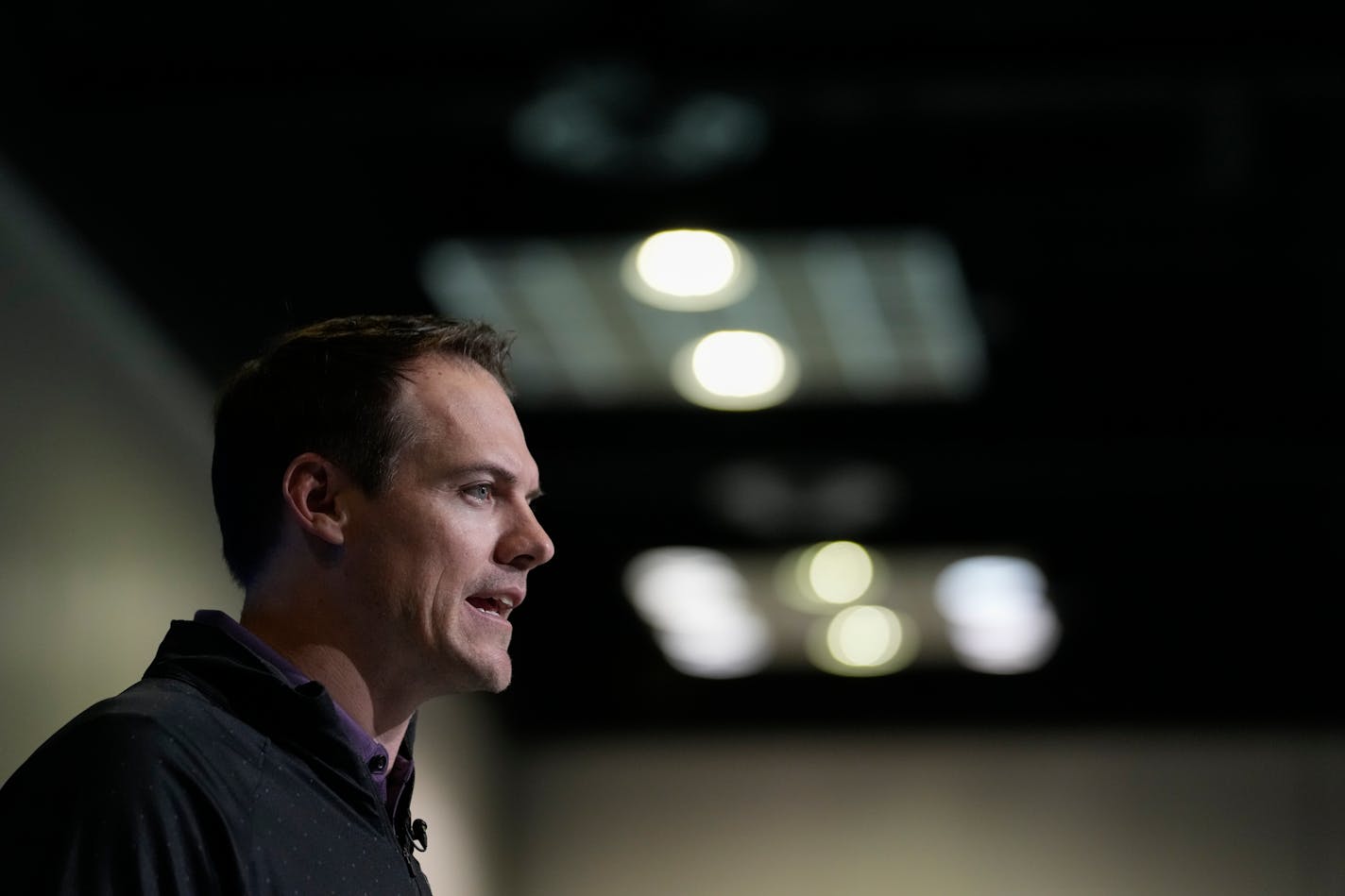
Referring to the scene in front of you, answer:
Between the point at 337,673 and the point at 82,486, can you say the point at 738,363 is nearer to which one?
the point at 82,486

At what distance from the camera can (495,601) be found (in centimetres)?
179

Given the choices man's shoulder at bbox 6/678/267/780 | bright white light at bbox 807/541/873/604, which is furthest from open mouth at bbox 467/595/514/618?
bright white light at bbox 807/541/873/604

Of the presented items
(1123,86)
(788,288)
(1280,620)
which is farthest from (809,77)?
(1280,620)

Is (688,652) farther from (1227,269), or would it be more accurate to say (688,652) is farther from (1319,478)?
(1227,269)

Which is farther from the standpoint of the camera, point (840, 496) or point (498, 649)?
point (840, 496)

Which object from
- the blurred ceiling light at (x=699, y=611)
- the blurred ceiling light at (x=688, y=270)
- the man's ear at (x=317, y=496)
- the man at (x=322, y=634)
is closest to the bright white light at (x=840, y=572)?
the blurred ceiling light at (x=699, y=611)

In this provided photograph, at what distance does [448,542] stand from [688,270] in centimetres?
221

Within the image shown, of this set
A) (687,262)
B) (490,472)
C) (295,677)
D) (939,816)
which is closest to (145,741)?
(295,677)

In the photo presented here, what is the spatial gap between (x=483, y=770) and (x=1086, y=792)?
2592 millimetres

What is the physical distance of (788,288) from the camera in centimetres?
403

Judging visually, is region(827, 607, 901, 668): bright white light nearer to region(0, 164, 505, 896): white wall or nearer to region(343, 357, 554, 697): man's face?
region(0, 164, 505, 896): white wall

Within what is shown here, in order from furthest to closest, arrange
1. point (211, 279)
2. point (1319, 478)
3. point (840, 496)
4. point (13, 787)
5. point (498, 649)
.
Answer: point (840, 496)
point (1319, 478)
point (211, 279)
point (498, 649)
point (13, 787)

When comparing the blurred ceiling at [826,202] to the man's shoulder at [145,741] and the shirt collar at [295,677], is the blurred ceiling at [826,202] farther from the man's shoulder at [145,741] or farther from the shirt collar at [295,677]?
the man's shoulder at [145,741]

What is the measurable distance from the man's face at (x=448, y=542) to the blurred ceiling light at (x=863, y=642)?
4.85 m
